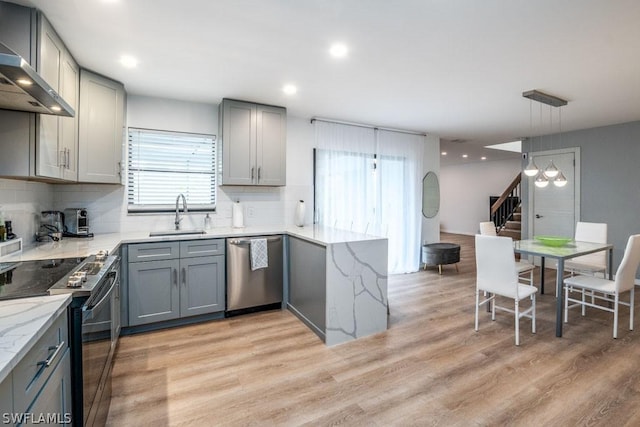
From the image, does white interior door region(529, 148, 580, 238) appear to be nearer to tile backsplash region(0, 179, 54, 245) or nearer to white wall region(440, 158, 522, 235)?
white wall region(440, 158, 522, 235)

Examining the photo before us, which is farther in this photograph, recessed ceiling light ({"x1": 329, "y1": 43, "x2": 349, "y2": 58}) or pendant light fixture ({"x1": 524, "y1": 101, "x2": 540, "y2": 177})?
pendant light fixture ({"x1": 524, "y1": 101, "x2": 540, "y2": 177})

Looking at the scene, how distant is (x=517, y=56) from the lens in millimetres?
2553

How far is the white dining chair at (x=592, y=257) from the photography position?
3.82 meters

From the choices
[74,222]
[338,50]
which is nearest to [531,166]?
[338,50]

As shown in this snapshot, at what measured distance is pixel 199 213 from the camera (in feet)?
12.3

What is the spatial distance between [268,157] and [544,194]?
5.06 m

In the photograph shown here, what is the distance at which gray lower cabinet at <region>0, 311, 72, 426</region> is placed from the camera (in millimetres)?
878

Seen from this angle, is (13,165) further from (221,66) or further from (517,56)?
(517,56)

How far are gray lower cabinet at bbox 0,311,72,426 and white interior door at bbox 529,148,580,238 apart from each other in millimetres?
6603

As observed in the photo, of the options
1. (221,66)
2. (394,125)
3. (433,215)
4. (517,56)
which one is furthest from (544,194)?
(221,66)

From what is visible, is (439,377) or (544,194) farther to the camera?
(544,194)

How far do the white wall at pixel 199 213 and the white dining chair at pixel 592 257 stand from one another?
11.2ft

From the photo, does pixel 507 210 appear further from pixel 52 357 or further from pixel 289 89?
pixel 52 357

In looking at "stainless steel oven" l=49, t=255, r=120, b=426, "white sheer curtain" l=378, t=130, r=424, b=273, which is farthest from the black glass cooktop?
"white sheer curtain" l=378, t=130, r=424, b=273
